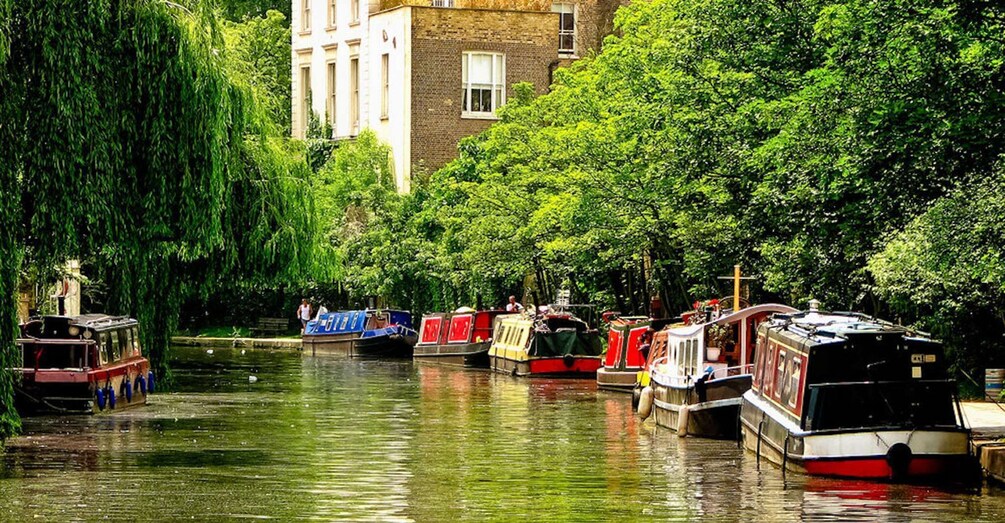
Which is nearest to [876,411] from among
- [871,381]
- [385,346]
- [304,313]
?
[871,381]

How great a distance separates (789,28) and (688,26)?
4.73m

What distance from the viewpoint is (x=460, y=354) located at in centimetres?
6825

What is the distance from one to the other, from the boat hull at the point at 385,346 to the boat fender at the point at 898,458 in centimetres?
4720

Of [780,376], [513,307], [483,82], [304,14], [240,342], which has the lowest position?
[240,342]

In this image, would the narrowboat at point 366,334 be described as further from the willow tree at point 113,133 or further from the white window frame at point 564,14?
the willow tree at point 113,133

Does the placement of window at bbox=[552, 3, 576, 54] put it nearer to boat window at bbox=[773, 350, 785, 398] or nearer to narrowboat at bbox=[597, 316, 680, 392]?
narrowboat at bbox=[597, 316, 680, 392]

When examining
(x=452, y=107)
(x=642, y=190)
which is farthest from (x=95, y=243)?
(x=452, y=107)

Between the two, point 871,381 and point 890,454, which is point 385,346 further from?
point 890,454

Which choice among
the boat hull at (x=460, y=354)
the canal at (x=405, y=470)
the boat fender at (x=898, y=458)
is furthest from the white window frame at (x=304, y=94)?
the boat fender at (x=898, y=458)

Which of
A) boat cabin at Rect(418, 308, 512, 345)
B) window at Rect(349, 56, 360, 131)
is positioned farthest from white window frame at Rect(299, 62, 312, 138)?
boat cabin at Rect(418, 308, 512, 345)

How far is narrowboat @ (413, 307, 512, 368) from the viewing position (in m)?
68.3

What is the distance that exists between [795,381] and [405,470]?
5.98m

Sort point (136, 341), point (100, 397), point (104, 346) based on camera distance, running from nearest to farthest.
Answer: point (104, 346), point (100, 397), point (136, 341)

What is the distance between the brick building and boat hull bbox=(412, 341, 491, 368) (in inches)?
505
